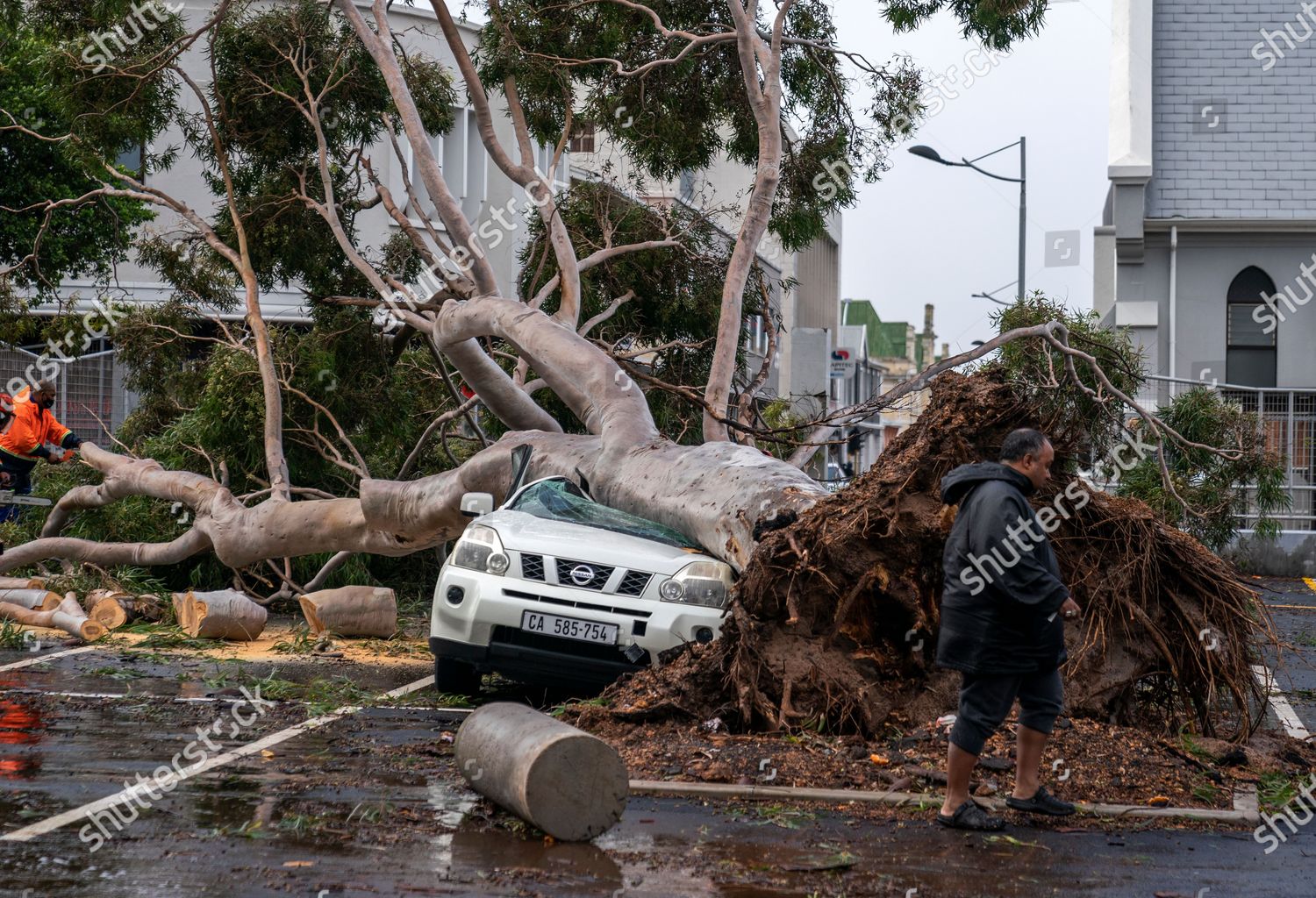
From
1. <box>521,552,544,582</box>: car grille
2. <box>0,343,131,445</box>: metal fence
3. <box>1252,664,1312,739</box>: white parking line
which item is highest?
<box>0,343,131,445</box>: metal fence

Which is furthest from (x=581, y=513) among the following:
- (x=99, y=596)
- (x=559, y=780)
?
(x=99, y=596)

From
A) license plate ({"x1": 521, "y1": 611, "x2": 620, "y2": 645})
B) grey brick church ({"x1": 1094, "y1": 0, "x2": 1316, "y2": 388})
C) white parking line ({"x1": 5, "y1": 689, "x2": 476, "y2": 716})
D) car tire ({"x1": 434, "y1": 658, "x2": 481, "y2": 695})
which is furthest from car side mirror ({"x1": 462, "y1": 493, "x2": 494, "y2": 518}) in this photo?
grey brick church ({"x1": 1094, "y1": 0, "x2": 1316, "y2": 388})

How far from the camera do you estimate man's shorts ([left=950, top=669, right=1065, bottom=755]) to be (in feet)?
19.6

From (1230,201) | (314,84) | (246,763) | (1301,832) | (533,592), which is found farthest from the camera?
(1230,201)

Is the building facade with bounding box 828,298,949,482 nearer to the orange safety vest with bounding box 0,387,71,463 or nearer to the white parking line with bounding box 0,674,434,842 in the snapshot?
the orange safety vest with bounding box 0,387,71,463

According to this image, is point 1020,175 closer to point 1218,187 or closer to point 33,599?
point 1218,187

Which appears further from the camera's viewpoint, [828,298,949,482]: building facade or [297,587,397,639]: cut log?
[828,298,949,482]: building facade

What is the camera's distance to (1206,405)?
63.3ft

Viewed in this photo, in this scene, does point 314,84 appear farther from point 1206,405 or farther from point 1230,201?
point 1230,201

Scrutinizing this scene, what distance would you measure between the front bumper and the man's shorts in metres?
2.44

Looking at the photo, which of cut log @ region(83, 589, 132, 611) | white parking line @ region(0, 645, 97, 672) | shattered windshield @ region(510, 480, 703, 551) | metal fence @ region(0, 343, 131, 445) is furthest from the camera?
metal fence @ region(0, 343, 131, 445)

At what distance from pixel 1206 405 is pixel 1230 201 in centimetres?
955

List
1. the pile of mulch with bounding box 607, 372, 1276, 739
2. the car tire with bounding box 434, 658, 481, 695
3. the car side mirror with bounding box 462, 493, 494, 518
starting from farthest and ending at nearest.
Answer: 1. the car side mirror with bounding box 462, 493, 494, 518
2. the car tire with bounding box 434, 658, 481, 695
3. the pile of mulch with bounding box 607, 372, 1276, 739

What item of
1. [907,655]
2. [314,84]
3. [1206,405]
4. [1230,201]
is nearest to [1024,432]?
[907,655]
